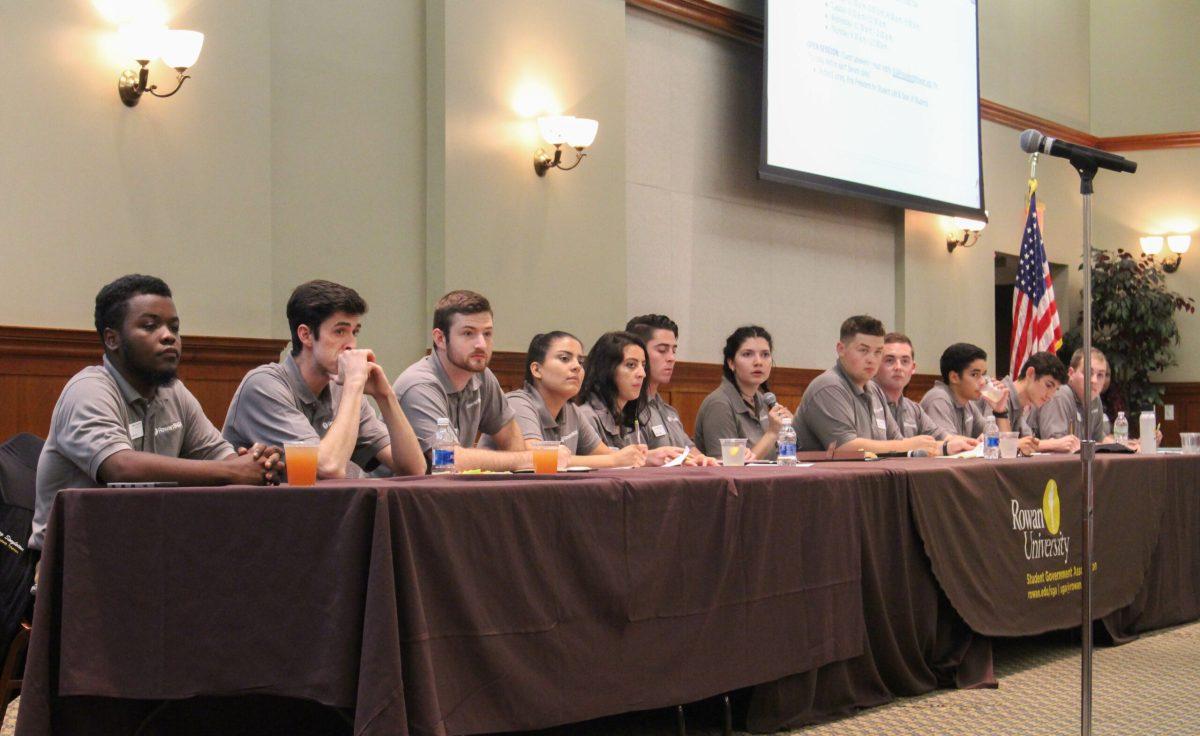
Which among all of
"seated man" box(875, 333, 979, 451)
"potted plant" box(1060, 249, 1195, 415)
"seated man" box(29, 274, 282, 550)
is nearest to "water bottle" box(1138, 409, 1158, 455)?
"seated man" box(875, 333, 979, 451)

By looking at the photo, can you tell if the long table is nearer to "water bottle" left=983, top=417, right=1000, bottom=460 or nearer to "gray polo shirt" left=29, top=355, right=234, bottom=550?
"gray polo shirt" left=29, top=355, right=234, bottom=550

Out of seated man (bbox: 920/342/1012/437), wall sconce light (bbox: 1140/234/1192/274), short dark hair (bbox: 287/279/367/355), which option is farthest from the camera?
wall sconce light (bbox: 1140/234/1192/274)

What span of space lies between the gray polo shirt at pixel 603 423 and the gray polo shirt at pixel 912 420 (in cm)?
154

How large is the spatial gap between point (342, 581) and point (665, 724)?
1257 millimetres

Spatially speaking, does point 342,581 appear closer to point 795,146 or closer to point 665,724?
point 665,724

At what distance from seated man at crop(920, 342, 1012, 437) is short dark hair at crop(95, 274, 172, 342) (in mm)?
4176

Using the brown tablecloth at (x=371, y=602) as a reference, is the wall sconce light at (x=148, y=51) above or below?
above

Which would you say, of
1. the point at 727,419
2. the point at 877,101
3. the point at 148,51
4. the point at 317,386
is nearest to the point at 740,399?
the point at 727,419

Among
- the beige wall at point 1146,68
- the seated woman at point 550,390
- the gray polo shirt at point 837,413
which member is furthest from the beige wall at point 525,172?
the beige wall at point 1146,68

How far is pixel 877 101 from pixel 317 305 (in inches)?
216

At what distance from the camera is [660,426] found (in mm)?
4848

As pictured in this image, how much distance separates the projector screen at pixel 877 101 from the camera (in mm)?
7336

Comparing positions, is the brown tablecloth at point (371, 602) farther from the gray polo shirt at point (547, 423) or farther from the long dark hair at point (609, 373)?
the long dark hair at point (609, 373)

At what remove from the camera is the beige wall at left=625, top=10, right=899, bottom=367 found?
696 centimetres
